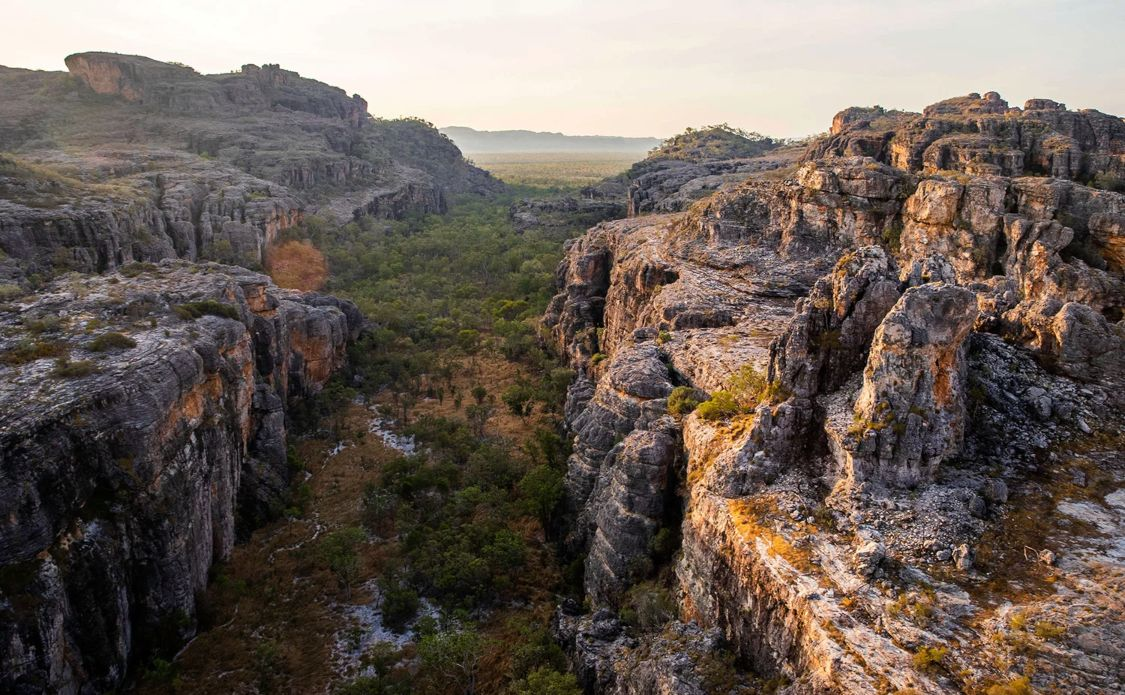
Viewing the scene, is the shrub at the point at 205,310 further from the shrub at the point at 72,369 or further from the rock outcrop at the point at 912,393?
the rock outcrop at the point at 912,393

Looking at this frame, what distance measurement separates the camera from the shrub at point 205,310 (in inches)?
1265

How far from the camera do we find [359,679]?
76.2 feet

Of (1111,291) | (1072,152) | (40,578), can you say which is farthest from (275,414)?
(1072,152)

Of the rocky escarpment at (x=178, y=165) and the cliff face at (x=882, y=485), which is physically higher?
the rocky escarpment at (x=178, y=165)

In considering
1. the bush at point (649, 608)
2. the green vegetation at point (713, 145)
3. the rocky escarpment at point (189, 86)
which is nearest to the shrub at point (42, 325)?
the bush at point (649, 608)

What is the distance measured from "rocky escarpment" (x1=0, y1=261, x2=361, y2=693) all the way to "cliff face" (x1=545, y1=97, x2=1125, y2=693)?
1475 centimetres

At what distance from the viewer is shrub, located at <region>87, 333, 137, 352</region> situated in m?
26.2

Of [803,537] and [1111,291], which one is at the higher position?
[1111,291]

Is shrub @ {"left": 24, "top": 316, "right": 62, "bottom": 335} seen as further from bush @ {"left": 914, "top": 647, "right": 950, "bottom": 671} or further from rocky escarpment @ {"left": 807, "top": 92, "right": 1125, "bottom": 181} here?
rocky escarpment @ {"left": 807, "top": 92, "right": 1125, "bottom": 181}

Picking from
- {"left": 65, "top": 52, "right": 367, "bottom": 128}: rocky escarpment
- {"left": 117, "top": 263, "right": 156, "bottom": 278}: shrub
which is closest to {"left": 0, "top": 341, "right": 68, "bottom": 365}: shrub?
{"left": 117, "top": 263, "right": 156, "bottom": 278}: shrub

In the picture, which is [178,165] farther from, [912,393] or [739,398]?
[912,393]

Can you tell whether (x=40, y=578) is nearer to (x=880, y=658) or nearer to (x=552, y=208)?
(x=880, y=658)

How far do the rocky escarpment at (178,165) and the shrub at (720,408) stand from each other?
3620 centimetres

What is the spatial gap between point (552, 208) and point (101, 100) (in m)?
73.6
